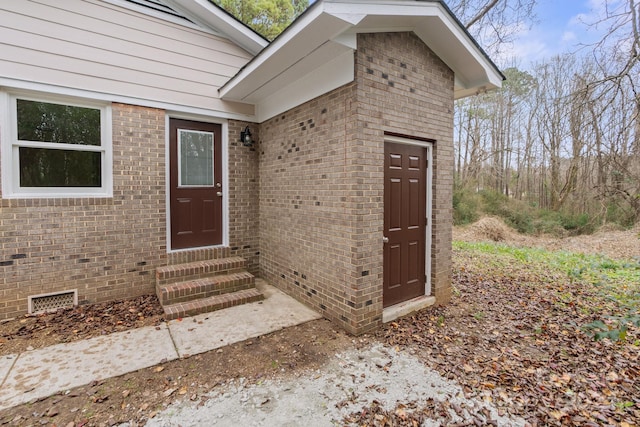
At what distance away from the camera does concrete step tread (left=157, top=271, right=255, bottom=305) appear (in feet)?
13.4

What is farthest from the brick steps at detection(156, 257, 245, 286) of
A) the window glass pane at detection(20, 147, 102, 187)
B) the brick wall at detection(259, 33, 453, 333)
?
the window glass pane at detection(20, 147, 102, 187)

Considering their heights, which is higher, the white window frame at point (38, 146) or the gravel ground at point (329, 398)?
the white window frame at point (38, 146)

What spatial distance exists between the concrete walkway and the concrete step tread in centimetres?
41

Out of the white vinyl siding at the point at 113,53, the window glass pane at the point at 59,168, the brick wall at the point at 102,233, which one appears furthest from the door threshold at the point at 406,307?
the window glass pane at the point at 59,168

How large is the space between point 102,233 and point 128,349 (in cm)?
203

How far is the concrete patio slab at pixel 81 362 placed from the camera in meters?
2.47

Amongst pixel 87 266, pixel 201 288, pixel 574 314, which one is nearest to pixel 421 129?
pixel 574 314

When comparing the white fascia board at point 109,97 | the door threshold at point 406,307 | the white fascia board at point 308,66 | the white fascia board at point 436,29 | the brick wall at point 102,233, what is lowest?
the door threshold at point 406,307

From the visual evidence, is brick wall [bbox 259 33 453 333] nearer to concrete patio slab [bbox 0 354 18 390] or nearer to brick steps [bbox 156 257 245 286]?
brick steps [bbox 156 257 245 286]

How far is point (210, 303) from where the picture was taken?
410cm

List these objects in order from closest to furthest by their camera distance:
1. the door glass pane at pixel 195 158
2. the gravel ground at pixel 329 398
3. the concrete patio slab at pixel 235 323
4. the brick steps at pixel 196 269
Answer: the gravel ground at pixel 329 398 → the concrete patio slab at pixel 235 323 → the brick steps at pixel 196 269 → the door glass pane at pixel 195 158

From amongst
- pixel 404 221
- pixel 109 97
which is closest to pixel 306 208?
pixel 404 221

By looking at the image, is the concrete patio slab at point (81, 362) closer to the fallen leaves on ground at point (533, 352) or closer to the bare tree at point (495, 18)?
the fallen leaves on ground at point (533, 352)

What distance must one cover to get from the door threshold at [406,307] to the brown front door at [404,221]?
66 millimetres
